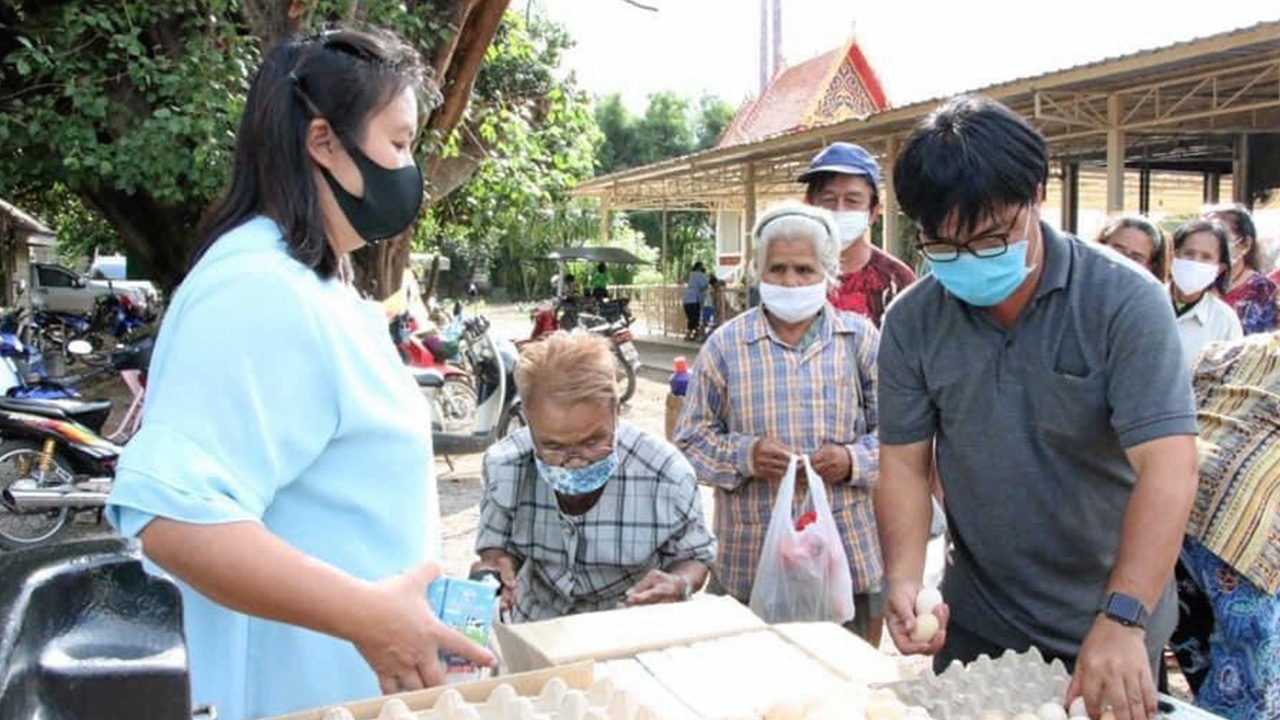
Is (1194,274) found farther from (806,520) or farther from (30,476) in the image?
(30,476)

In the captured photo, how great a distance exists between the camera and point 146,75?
279 inches

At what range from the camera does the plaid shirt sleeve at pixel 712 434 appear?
8.90ft

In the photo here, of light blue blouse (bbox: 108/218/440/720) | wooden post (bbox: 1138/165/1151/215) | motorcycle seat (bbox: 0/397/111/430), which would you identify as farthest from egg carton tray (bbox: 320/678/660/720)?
wooden post (bbox: 1138/165/1151/215)

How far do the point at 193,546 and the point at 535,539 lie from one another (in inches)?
48.4

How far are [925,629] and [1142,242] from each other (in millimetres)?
2312

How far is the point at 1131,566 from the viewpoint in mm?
1604

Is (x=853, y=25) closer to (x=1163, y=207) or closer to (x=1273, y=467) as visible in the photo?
(x=1163, y=207)

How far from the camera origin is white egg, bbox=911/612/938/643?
1.84 metres

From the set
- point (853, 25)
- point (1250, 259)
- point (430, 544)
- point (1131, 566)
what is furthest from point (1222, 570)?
point (853, 25)

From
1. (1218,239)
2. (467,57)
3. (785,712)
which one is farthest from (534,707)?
(467,57)

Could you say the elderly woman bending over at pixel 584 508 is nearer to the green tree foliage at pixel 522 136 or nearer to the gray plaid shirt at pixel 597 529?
the gray plaid shirt at pixel 597 529

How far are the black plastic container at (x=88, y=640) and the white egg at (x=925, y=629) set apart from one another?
126 centimetres

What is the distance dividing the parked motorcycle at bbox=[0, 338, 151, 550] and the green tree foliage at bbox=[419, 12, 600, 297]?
4817mm

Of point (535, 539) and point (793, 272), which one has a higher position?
point (793, 272)
